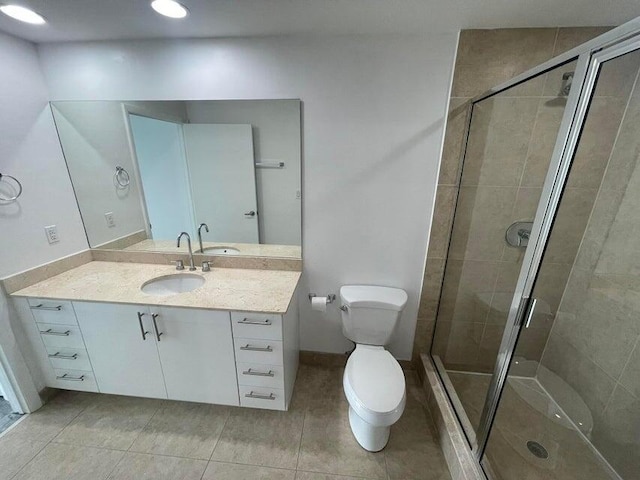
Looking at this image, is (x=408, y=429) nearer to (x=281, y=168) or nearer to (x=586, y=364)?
(x=586, y=364)

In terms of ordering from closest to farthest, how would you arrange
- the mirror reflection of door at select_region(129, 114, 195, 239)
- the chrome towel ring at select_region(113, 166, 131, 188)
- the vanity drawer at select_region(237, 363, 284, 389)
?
1. the vanity drawer at select_region(237, 363, 284, 389)
2. the mirror reflection of door at select_region(129, 114, 195, 239)
3. the chrome towel ring at select_region(113, 166, 131, 188)

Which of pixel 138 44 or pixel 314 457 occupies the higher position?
pixel 138 44

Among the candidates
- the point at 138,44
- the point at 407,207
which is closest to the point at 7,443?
the point at 138,44

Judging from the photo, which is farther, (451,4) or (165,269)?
(165,269)

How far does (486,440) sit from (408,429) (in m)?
0.47

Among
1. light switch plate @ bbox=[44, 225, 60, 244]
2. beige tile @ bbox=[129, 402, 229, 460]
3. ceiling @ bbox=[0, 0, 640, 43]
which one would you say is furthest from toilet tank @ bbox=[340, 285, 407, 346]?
light switch plate @ bbox=[44, 225, 60, 244]

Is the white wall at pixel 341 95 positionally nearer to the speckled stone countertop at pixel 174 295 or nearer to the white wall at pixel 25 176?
the white wall at pixel 25 176

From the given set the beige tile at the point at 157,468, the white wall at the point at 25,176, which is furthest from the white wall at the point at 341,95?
the beige tile at the point at 157,468

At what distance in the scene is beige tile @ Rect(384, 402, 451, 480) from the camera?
4.42 ft

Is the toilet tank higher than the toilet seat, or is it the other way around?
the toilet tank

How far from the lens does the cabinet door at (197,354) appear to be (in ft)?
4.64

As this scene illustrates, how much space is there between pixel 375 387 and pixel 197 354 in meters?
1.03

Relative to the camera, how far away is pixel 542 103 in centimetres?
126

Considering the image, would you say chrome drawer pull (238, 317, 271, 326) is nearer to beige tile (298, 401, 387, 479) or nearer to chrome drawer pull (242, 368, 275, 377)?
chrome drawer pull (242, 368, 275, 377)
